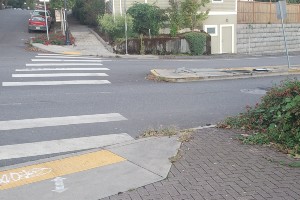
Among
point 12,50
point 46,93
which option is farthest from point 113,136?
point 12,50

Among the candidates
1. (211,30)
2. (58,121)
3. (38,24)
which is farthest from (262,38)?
(58,121)

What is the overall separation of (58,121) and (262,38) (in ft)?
98.2

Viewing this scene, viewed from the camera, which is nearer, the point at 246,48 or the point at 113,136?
the point at 113,136

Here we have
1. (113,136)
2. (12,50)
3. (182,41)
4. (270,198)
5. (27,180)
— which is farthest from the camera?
(182,41)

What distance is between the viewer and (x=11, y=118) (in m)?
9.38

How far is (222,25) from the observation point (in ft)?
110

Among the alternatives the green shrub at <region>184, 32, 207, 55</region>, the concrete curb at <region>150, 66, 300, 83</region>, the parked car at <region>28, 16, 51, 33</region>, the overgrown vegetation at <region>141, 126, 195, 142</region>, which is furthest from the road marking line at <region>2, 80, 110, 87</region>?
the parked car at <region>28, 16, 51, 33</region>

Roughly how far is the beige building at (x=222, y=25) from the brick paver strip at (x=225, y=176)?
2632 centimetres

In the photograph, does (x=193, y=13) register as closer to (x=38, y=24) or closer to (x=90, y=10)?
(x=90, y=10)

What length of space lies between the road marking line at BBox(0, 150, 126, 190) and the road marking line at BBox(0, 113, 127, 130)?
2331 millimetres

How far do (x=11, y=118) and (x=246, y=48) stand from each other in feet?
92.9

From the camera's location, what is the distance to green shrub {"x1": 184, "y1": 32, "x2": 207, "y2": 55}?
28.5m

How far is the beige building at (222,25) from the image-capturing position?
107 ft

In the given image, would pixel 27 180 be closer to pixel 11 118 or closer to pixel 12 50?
pixel 11 118
